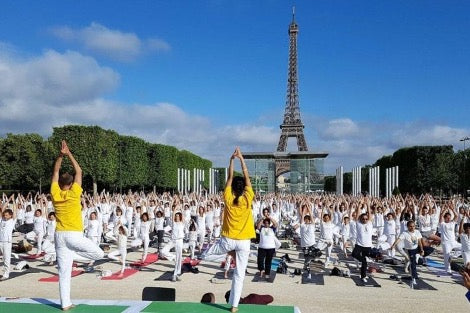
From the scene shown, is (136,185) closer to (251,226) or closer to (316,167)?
(316,167)

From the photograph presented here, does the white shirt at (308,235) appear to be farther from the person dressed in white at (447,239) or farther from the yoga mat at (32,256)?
the yoga mat at (32,256)

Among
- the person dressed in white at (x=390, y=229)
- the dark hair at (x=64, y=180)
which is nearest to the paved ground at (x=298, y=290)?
the person dressed in white at (x=390, y=229)

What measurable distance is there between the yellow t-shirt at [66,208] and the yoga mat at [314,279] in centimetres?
704

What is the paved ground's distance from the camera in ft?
30.6

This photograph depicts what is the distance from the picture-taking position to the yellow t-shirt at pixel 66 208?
649 centimetres

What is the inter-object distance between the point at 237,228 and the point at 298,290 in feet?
16.0

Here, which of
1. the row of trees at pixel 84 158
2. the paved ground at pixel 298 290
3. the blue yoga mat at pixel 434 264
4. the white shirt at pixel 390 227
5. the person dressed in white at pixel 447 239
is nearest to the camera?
the paved ground at pixel 298 290

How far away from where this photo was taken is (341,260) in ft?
51.8

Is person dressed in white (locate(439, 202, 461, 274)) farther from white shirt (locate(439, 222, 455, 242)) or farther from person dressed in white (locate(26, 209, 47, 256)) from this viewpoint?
person dressed in white (locate(26, 209, 47, 256))

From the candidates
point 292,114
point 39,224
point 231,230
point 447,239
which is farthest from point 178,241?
point 292,114

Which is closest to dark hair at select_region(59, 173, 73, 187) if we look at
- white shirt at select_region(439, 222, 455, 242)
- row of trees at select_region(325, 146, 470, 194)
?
white shirt at select_region(439, 222, 455, 242)

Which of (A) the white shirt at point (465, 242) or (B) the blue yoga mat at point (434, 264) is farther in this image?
(B) the blue yoga mat at point (434, 264)

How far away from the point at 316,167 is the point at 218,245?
4237 centimetres

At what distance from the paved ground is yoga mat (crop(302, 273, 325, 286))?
0.15m
